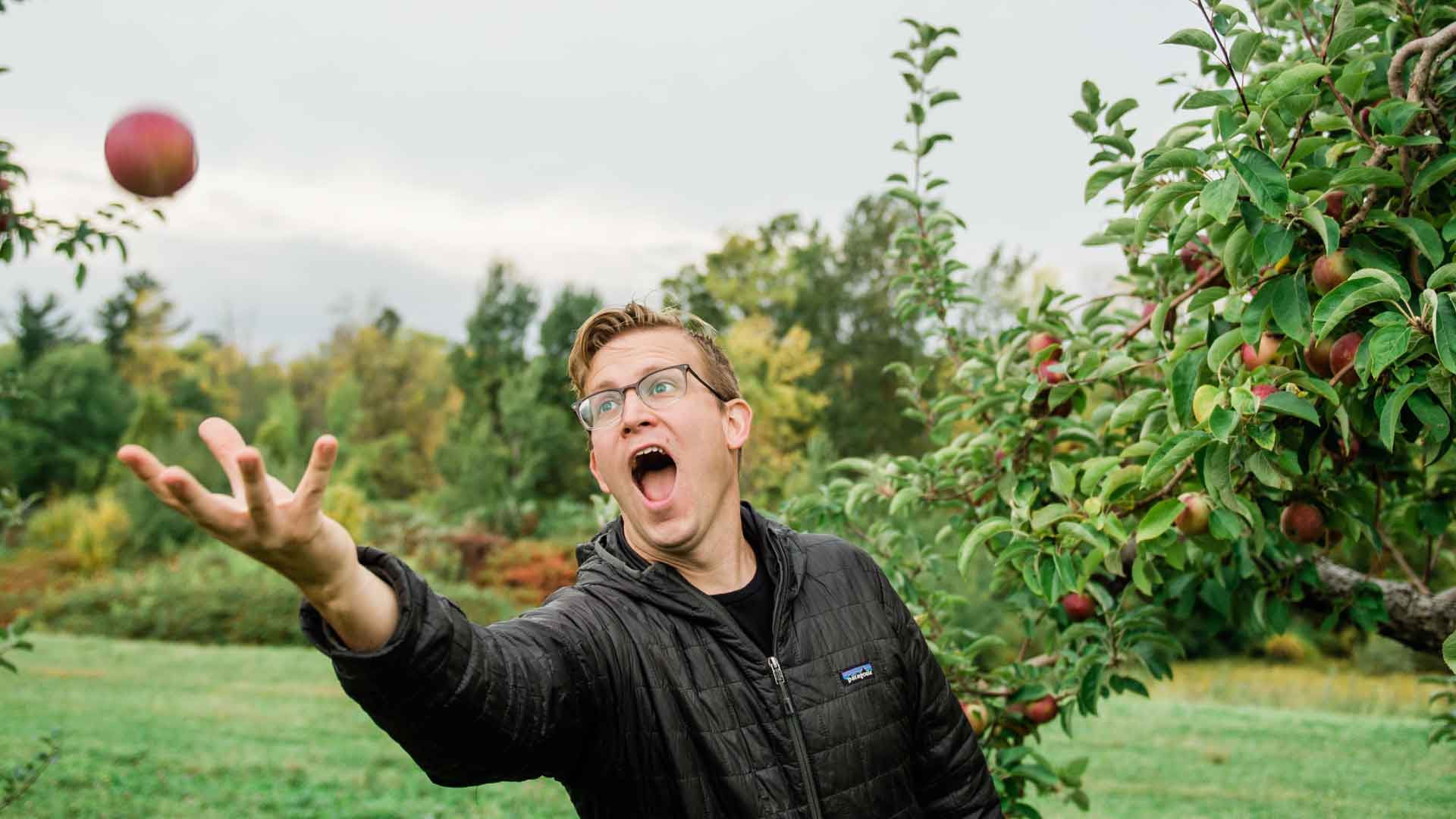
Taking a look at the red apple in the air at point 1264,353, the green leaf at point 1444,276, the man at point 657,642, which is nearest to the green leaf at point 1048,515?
the man at point 657,642

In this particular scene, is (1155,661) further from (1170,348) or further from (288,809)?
(288,809)

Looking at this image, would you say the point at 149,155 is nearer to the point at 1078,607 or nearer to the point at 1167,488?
the point at 1167,488

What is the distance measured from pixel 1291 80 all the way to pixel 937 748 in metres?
1.19

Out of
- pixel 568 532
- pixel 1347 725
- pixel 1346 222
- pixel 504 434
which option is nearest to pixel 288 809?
pixel 1346 222

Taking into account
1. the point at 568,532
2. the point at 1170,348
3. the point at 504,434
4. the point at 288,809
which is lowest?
the point at 288,809

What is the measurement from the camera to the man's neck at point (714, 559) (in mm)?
1709

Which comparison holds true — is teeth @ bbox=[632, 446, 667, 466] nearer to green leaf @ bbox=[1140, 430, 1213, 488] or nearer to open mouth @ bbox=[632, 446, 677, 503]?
open mouth @ bbox=[632, 446, 677, 503]

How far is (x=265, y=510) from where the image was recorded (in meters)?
0.96

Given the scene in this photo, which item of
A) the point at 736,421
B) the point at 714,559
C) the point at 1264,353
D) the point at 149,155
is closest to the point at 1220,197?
the point at 1264,353

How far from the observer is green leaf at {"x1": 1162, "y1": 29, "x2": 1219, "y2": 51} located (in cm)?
185

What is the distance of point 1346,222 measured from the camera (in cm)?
189

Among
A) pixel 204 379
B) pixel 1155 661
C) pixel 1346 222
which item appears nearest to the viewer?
pixel 1346 222

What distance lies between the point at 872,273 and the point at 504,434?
23.6ft

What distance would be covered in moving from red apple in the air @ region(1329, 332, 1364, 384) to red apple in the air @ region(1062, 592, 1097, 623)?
35.5 inches
